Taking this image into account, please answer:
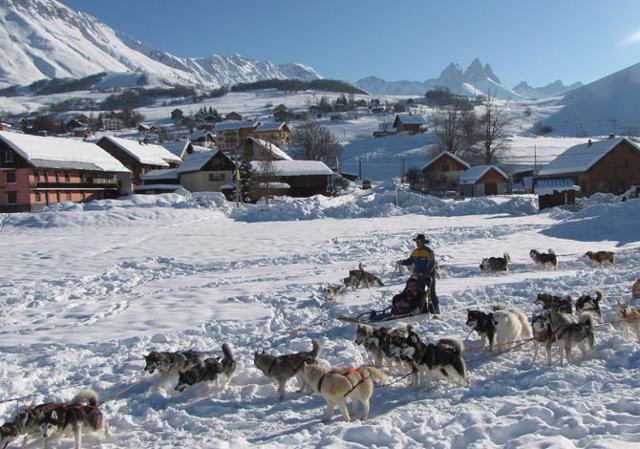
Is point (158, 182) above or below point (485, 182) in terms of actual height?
above

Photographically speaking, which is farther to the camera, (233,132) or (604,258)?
(233,132)

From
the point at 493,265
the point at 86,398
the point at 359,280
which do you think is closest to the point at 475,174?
the point at 493,265

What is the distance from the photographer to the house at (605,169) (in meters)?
48.7

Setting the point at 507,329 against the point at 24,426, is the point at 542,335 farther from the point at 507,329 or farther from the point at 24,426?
the point at 24,426

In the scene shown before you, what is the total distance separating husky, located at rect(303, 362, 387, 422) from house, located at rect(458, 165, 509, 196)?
55.8m

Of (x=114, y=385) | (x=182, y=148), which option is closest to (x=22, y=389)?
(x=114, y=385)

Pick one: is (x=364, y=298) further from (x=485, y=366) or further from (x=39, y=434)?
(x=39, y=434)

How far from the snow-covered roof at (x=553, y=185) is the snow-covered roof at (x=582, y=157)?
67 cm

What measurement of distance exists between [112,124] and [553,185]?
112 meters

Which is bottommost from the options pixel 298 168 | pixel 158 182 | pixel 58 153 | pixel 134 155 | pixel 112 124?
pixel 158 182

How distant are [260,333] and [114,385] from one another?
280 centimetres

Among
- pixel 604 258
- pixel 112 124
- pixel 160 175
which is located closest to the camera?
pixel 604 258

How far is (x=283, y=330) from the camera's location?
956 centimetres

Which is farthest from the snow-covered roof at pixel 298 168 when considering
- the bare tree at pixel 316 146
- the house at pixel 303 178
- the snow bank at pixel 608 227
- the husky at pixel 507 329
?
the husky at pixel 507 329
